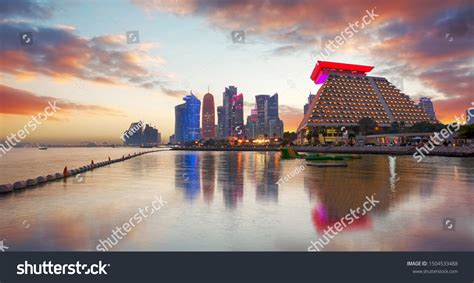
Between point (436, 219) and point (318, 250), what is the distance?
22.7 ft

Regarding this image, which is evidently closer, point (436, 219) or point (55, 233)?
point (55, 233)

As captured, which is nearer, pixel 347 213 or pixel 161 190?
pixel 347 213

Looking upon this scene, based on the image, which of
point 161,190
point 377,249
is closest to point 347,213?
point 377,249

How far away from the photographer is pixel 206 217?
14062mm

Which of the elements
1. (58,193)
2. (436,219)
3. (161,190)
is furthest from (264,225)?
(58,193)

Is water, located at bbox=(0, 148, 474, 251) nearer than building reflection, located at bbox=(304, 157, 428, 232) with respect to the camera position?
Yes

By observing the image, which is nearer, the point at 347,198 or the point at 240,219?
the point at 240,219

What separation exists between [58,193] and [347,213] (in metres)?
18.6

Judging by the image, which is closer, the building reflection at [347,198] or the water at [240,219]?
the water at [240,219]

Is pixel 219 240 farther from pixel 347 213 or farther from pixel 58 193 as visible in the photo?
pixel 58 193
